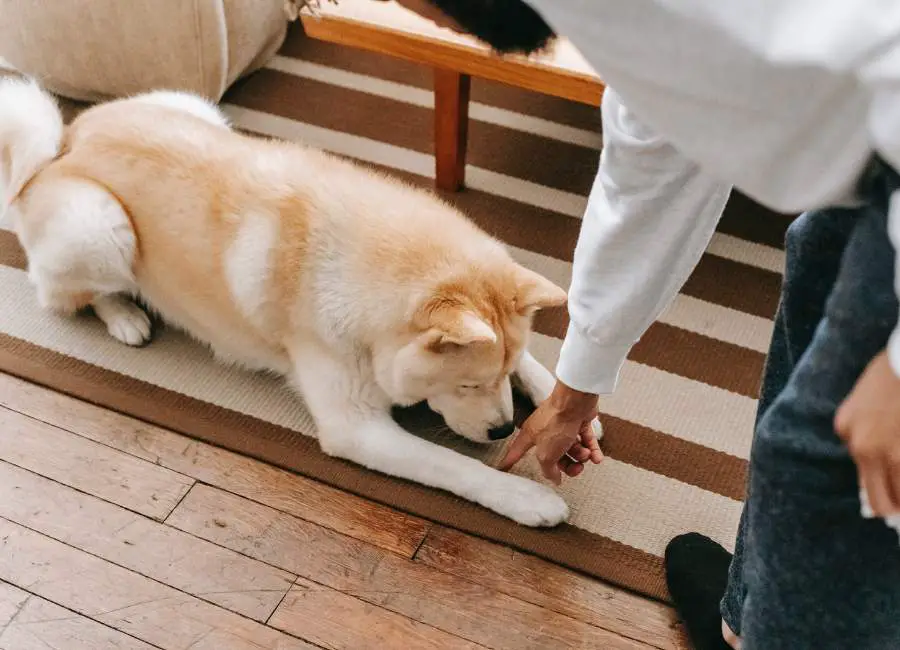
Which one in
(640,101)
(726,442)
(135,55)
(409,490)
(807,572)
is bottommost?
(409,490)

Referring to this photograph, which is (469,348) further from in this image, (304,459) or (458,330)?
(304,459)

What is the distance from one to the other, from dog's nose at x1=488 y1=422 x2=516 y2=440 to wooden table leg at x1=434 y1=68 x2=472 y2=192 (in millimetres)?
817

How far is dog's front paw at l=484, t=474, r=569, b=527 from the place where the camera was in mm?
1382

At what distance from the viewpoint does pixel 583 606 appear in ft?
4.30

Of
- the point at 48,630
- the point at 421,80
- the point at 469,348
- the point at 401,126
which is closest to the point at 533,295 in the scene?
the point at 469,348

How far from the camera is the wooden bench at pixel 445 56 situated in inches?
64.9

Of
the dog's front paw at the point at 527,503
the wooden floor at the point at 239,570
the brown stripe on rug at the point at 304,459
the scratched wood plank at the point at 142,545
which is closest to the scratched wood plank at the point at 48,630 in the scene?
the wooden floor at the point at 239,570

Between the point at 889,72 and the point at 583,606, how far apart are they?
109 centimetres

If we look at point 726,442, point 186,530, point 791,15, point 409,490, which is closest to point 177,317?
point 186,530

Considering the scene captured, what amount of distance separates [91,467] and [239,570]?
391mm

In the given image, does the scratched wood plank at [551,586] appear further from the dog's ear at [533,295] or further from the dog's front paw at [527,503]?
the dog's ear at [533,295]

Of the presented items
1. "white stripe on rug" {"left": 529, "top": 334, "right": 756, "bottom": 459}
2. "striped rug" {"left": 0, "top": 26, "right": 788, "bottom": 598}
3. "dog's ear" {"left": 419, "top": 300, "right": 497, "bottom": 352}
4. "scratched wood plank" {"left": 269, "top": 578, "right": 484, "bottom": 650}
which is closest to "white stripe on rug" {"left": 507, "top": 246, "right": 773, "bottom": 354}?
"striped rug" {"left": 0, "top": 26, "right": 788, "bottom": 598}

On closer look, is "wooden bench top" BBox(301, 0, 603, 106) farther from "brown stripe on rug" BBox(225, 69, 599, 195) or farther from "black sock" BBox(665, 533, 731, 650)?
"black sock" BBox(665, 533, 731, 650)

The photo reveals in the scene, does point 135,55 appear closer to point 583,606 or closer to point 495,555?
point 495,555
